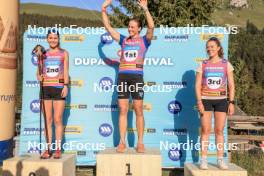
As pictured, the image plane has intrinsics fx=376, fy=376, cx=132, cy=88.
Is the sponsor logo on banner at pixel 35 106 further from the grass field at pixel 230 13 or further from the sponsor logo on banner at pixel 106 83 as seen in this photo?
the grass field at pixel 230 13

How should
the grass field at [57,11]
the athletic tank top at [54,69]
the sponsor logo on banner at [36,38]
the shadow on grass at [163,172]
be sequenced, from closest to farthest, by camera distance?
the athletic tank top at [54,69] < the shadow on grass at [163,172] < the sponsor logo on banner at [36,38] < the grass field at [57,11]

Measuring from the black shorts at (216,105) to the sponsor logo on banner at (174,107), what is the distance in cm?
126

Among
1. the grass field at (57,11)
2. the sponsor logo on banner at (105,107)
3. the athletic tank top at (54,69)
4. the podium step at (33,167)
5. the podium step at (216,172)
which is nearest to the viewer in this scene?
the podium step at (216,172)

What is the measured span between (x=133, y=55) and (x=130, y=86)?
1.51ft

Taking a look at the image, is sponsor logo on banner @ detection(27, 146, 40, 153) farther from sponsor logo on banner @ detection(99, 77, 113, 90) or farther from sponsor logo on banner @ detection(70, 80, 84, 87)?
sponsor logo on banner @ detection(99, 77, 113, 90)

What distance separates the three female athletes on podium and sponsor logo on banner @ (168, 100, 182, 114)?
3.47ft

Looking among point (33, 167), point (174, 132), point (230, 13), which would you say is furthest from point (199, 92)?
point (230, 13)

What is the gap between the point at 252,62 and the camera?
83.2 metres

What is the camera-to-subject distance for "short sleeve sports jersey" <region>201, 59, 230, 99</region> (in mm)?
5164

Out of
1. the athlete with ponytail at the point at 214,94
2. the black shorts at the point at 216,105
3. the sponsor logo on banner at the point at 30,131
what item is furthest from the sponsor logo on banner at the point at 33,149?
the black shorts at the point at 216,105

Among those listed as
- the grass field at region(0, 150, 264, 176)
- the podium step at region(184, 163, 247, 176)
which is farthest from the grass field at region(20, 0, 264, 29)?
the podium step at region(184, 163, 247, 176)

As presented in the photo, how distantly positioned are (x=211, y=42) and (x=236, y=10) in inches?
7280

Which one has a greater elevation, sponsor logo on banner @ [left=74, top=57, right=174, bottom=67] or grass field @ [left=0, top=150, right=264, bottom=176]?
sponsor logo on banner @ [left=74, top=57, right=174, bottom=67]

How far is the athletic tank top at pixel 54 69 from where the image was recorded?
5.54 metres
